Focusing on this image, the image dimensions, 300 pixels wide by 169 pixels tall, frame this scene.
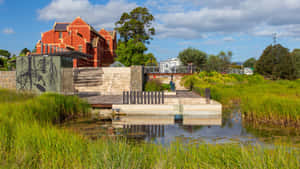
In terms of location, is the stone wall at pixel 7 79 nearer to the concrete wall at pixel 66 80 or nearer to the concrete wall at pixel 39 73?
the concrete wall at pixel 39 73

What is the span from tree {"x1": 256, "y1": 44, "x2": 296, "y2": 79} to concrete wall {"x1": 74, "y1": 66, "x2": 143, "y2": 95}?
28.2m

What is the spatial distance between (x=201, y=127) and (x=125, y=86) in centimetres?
1439

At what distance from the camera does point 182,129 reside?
9.34 metres

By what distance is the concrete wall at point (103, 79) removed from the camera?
2328cm

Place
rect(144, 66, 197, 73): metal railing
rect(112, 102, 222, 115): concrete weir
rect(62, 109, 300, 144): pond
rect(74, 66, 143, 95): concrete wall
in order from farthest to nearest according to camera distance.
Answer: rect(144, 66, 197, 73): metal railing < rect(74, 66, 143, 95): concrete wall < rect(112, 102, 222, 115): concrete weir < rect(62, 109, 300, 144): pond

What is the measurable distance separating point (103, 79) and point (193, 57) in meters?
31.0

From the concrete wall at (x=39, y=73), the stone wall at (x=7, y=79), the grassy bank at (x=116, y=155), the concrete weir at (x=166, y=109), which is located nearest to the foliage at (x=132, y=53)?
the stone wall at (x=7, y=79)

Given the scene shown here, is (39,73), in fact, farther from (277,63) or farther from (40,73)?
(277,63)

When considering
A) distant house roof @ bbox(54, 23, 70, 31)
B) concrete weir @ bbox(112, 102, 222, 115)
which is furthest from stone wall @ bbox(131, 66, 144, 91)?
distant house roof @ bbox(54, 23, 70, 31)

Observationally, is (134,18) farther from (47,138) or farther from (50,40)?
(47,138)

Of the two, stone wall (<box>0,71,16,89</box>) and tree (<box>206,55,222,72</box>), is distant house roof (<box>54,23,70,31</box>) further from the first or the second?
tree (<box>206,55,222,72</box>)

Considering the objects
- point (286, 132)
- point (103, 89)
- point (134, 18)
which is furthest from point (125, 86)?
point (134, 18)

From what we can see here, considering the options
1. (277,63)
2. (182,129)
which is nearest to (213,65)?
(277,63)

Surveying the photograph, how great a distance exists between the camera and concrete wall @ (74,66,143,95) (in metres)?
23.3
